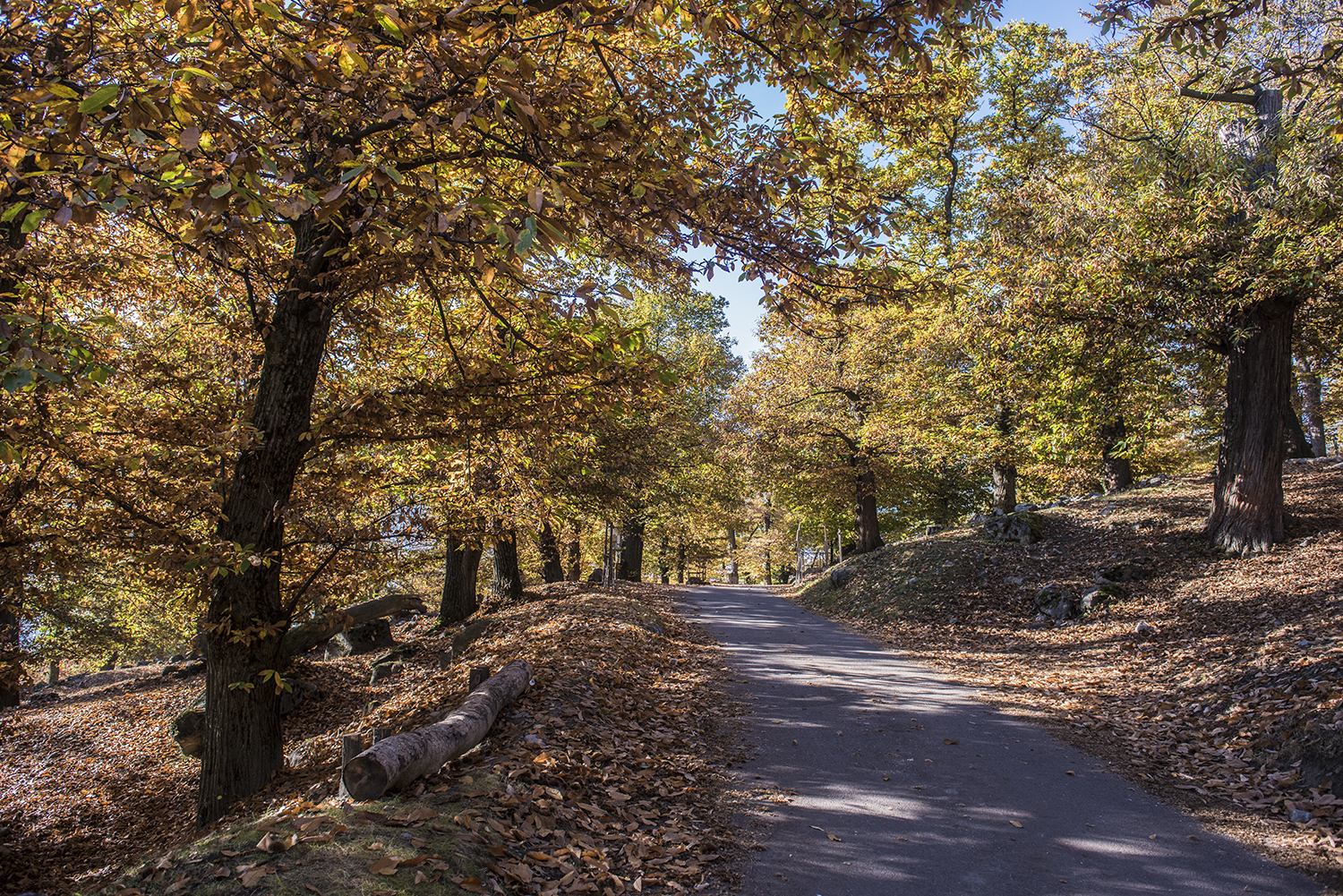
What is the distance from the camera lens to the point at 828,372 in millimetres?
19547

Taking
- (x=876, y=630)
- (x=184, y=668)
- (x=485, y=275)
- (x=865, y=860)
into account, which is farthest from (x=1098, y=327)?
(x=184, y=668)

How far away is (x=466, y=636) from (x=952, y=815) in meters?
8.43

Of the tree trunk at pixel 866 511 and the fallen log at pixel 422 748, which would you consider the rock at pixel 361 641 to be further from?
the tree trunk at pixel 866 511

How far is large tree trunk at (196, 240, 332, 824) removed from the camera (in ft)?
19.1

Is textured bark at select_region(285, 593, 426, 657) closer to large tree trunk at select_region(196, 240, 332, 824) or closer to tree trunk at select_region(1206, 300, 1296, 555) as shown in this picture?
large tree trunk at select_region(196, 240, 332, 824)

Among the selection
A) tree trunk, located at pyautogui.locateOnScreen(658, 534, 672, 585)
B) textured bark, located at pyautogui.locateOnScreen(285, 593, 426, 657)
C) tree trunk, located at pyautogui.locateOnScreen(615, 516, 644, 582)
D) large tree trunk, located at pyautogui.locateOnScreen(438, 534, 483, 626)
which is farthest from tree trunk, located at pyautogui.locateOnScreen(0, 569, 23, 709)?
tree trunk, located at pyautogui.locateOnScreen(658, 534, 672, 585)

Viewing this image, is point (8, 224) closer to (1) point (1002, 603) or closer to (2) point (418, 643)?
(2) point (418, 643)

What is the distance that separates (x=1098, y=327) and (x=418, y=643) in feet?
45.7

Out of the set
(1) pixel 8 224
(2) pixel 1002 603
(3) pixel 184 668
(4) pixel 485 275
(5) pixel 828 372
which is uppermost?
(5) pixel 828 372

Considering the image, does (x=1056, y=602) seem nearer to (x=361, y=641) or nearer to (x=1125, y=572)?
(x=1125, y=572)

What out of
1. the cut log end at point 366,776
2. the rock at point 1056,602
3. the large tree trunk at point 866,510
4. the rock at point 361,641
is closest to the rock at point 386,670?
the rock at point 361,641

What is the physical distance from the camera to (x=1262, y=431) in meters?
10.8

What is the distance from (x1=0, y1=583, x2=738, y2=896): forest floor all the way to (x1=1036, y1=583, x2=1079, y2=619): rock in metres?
5.98

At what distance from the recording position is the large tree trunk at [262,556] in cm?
582
